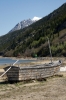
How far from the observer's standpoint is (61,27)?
191 meters

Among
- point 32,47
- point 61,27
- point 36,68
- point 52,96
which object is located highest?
point 61,27

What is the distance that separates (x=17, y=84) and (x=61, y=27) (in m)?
165

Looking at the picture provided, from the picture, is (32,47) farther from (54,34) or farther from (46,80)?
(46,80)

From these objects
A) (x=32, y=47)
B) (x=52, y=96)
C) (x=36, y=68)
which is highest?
(x=32, y=47)

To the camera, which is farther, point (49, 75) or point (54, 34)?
point (54, 34)

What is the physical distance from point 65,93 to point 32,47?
558 ft

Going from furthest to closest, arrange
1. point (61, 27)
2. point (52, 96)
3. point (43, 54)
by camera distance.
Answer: point (61, 27), point (43, 54), point (52, 96)

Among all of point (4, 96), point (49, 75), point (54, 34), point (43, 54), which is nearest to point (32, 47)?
point (54, 34)

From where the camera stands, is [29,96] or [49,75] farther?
[49,75]

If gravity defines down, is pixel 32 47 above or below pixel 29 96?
above

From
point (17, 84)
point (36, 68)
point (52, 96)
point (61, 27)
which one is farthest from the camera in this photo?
point (61, 27)

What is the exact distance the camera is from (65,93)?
71.7 feet

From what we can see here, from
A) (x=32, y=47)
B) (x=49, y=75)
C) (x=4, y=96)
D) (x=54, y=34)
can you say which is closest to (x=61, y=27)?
(x=54, y=34)

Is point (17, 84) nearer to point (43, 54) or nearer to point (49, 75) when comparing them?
point (49, 75)
